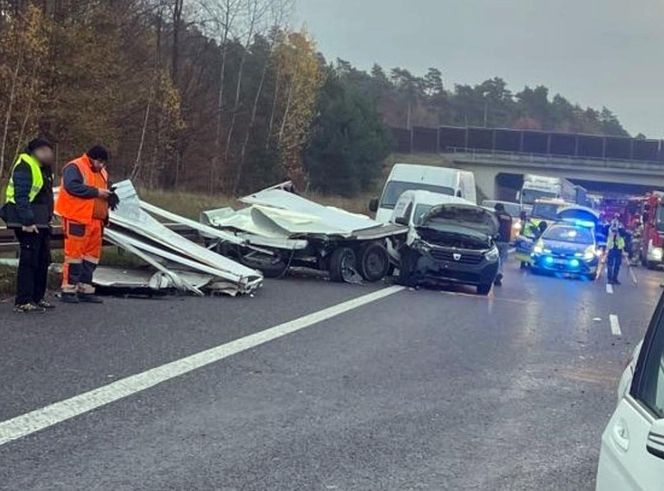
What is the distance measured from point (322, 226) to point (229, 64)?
44.0 m

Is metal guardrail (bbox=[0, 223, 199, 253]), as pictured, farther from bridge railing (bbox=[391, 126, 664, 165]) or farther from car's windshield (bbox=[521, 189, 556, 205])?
bridge railing (bbox=[391, 126, 664, 165])

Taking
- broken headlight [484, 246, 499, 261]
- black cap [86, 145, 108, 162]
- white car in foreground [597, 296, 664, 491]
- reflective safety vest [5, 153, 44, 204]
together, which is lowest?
broken headlight [484, 246, 499, 261]

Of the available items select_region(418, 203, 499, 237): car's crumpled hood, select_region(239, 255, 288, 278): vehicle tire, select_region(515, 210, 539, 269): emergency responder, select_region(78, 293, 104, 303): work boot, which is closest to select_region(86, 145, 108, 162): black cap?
select_region(78, 293, 104, 303): work boot

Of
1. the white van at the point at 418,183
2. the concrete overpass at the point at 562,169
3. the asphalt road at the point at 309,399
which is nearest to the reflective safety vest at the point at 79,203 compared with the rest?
the asphalt road at the point at 309,399

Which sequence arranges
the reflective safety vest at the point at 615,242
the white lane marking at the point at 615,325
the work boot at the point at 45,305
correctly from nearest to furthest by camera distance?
the work boot at the point at 45,305 < the white lane marking at the point at 615,325 < the reflective safety vest at the point at 615,242

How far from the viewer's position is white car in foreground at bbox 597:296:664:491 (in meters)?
2.51

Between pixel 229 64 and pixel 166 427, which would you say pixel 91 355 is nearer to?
pixel 166 427

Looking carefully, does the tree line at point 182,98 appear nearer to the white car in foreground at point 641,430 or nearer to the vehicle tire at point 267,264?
the vehicle tire at point 267,264

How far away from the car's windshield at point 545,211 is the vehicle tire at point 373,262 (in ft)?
63.4

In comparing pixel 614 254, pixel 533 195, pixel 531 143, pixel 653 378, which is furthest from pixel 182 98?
pixel 531 143

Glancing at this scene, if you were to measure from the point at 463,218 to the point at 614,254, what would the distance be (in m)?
6.94

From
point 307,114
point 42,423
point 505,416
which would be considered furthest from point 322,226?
point 307,114

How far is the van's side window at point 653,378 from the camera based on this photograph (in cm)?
281

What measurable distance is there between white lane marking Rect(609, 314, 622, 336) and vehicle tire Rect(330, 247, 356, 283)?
478 centimetres
